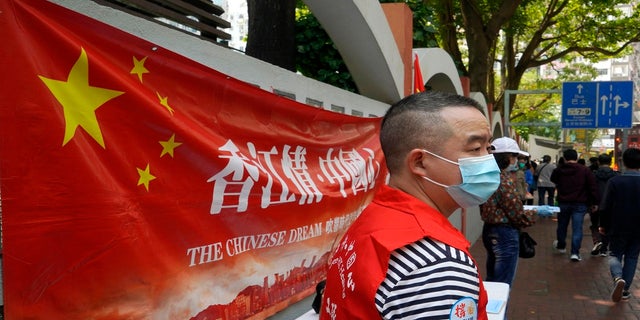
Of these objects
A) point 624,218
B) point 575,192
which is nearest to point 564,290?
point 624,218

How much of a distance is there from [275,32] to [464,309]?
5.56 meters

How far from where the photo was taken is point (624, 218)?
259 inches

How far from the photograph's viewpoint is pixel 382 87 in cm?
686

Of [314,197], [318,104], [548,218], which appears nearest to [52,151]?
[314,197]

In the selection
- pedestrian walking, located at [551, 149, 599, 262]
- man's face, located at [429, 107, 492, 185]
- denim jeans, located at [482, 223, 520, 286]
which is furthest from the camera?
pedestrian walking, located at [551, 149, 599, 262]

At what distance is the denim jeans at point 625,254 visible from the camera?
661 centimetres

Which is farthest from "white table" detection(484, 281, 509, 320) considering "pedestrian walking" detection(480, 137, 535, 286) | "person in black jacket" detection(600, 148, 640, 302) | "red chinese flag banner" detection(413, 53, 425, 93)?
"red chinese flag banner" detection(413, 53, 425, 93)

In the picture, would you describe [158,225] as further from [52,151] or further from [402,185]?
[402,185]

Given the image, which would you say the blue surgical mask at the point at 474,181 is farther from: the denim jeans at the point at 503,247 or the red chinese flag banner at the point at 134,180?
the denim jeans at the point at 503,247

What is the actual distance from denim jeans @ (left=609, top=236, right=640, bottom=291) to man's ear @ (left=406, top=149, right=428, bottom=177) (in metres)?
5.72

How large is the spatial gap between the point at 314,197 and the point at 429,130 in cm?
242

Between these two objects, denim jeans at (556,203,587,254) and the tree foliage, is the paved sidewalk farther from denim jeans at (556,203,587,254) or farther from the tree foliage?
the tree foliage

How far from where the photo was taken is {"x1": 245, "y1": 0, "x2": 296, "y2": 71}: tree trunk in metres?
6.64

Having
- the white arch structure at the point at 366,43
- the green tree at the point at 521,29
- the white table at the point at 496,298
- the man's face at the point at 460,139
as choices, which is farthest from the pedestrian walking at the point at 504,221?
the green tree at the point at 521,29
